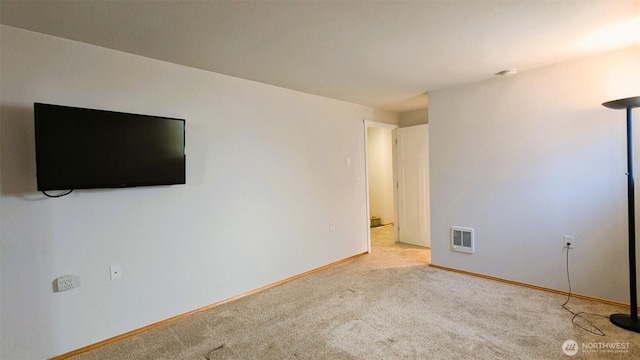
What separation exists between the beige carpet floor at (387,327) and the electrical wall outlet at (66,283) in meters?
0.50

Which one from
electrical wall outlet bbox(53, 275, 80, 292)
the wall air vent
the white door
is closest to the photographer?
electrical wall outlet bbox(53, 275, 80, 292)

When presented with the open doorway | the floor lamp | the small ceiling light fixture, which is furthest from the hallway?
the small ceiling light fixture

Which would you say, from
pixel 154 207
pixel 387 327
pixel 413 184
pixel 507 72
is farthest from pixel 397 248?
pixel 154 207

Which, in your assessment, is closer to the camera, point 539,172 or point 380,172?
point 539,172

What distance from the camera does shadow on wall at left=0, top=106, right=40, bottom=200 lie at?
1.89 meters

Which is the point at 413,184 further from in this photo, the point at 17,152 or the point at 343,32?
the point at 17,152

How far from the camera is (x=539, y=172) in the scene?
303cm

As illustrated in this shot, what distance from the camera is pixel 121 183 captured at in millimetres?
2207

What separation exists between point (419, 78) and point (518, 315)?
2.43 m

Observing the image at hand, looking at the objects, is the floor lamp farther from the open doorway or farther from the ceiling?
the open doorway

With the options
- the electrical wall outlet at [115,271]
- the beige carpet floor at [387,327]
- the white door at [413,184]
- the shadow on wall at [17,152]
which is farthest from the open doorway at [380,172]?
the shadow on wall at [17,152]

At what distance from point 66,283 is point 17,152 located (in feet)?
3.11

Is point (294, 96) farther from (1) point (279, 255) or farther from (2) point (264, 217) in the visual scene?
(1) point (279, 255)

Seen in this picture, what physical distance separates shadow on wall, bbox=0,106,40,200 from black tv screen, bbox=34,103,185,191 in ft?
0.60
